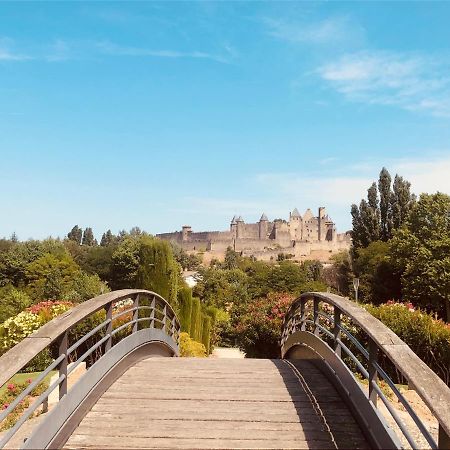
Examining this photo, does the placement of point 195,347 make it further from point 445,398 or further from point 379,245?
point 379,245

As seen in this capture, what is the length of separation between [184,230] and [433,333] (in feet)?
380

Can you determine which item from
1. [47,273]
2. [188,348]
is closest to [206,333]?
[188,348]

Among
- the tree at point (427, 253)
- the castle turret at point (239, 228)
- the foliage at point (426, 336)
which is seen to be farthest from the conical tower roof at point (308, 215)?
the foliage at point (426, 336)

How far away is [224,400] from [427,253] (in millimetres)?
32412

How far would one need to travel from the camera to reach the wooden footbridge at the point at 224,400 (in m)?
3.35

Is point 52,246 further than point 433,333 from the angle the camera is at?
Yes

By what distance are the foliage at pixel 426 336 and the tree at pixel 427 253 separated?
22.2 metres

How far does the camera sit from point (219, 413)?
473cm

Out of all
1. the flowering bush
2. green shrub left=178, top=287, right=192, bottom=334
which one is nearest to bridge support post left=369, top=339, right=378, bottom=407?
the flowering bush

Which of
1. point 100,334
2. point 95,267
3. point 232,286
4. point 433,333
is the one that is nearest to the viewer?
point 433,333

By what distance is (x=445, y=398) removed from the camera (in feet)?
9.14

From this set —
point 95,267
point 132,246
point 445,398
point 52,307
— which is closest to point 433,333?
point 445,398

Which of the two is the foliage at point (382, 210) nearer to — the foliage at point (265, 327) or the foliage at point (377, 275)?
the foliage at point (377, 275)

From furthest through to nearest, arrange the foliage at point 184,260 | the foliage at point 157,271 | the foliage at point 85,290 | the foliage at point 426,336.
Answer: the foliage at point 184,260, the foliage at point 85,290, the foliage at point 157,271, the foliage at point 426,336
